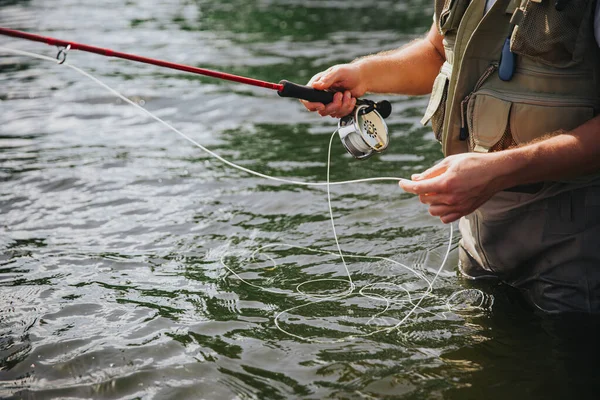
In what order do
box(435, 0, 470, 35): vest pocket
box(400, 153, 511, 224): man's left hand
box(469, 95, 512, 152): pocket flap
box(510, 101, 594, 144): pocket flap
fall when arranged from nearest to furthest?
box(400, 153, 511, 224): man's left hand, box(510, 101, 594, 144): pocket flap, box(469, 95, 512, 152): pocket flap, box(435, 0, 470, 35): vest pocket

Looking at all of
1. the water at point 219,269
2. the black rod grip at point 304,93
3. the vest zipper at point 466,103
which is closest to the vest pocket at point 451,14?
the vest zipper at point 466,103

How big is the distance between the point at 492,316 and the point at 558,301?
325mm

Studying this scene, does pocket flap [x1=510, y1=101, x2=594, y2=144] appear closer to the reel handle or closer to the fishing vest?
the fishing vest

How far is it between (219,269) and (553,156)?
6.60ft

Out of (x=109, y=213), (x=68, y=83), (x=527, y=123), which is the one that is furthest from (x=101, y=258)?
(x=68, y=83)

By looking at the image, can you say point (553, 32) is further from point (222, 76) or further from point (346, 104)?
point (222, 76)

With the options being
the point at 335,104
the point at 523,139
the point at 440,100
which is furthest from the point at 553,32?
the point at 335,104

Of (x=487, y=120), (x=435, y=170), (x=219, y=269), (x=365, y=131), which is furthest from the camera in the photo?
(x=219, y=269)

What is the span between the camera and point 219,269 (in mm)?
4078

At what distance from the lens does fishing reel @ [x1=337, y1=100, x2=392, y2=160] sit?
144 inches

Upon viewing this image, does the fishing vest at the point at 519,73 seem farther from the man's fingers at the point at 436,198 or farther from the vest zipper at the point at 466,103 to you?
the man's fingers at the point at 436,198

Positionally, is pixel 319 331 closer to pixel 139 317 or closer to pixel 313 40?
pixel 139 317

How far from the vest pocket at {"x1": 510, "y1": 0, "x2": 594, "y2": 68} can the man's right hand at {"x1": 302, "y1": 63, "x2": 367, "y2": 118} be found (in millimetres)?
928

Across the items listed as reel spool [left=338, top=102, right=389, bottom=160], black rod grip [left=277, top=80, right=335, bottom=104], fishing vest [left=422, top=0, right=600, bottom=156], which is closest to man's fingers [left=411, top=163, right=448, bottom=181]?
fishing vest [left=422, top=0, right=600, bottom=156]
